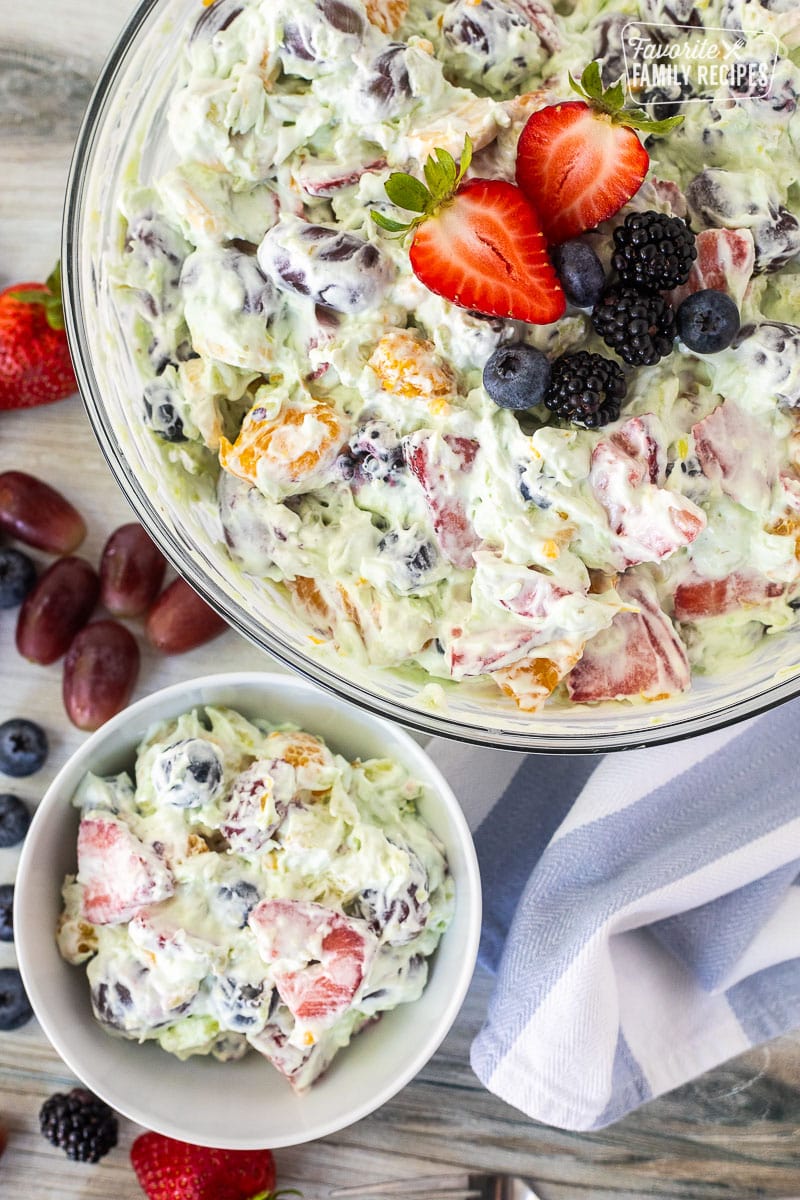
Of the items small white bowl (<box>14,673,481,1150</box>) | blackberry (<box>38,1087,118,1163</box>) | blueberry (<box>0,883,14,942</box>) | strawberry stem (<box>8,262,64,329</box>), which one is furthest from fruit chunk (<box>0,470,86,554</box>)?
blackberry (<box>38,1087,118,1163</box>)

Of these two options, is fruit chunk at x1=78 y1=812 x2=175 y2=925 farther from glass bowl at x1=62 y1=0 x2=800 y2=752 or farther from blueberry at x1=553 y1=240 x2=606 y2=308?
blueberry at x1=553 y1=240 x2=606 y2=308

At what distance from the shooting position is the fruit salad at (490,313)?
1.35m

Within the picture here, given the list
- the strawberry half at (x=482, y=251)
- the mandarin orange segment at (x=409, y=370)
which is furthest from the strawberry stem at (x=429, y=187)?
the mandarin orange segment at (x=409, y=370)

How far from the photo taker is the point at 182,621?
1.92 meters

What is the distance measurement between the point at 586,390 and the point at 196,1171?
1.45 metres

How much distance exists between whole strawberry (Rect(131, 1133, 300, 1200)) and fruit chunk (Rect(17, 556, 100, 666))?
34.6 inches

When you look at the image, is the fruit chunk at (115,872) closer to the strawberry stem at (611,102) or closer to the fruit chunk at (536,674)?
the fruit chunk at (536,674)

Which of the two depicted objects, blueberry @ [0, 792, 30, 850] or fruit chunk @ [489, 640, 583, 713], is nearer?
fruit chunk @ [489, 640, 583, 713]

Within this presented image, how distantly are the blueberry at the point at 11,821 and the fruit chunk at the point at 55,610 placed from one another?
254mm

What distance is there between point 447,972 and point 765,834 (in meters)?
0.60

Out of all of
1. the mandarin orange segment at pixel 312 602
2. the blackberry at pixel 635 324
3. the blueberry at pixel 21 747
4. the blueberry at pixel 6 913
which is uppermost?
the blackberry at pixel 635 324

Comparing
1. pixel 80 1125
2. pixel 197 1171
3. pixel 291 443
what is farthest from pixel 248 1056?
pixel 291 443

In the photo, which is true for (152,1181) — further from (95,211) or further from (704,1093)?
(95,211)

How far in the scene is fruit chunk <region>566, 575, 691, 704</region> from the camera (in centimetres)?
151
